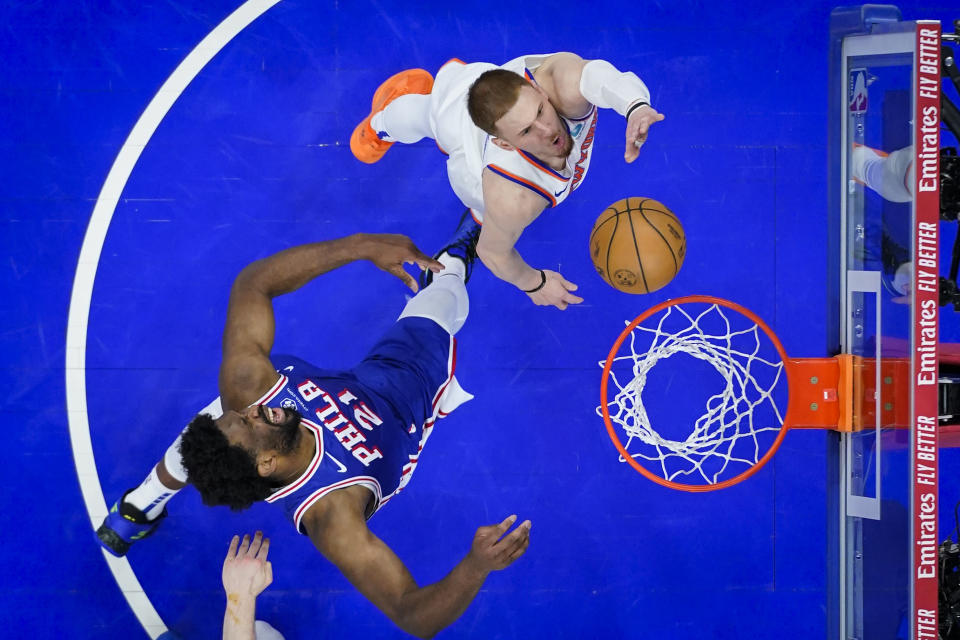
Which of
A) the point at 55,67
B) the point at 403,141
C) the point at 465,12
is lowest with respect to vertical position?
the point at 403,141

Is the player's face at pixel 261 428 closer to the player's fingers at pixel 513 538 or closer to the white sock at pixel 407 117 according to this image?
the player's fingers at pixel 513 538

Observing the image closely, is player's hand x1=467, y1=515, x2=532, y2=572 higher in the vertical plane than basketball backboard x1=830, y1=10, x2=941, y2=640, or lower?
lower

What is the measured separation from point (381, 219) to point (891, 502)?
10.1ft

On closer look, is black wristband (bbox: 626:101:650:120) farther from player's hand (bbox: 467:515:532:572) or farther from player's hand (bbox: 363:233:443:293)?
player's hand (bbox: 467:515:532:572)

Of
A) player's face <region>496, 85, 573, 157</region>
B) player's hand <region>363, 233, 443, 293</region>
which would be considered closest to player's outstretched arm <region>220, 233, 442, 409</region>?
player's hand <region>363, 233, 443, 293</region>

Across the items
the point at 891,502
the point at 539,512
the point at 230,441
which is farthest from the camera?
the point at 539,512

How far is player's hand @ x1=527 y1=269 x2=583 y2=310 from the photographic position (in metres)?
3.82

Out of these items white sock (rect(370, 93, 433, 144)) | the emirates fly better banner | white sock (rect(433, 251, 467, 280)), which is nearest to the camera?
the emirates fly better banner

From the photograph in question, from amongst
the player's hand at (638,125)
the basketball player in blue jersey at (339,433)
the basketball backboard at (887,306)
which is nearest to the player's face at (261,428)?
the basketball player in blue jersey at (339,433)

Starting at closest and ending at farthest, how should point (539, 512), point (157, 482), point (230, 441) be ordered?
1. point (230, 441)
2. point (157, 482)
3. point (539, 512)

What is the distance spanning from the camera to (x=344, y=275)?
436 centimetres

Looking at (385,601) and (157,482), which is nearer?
(385,601)

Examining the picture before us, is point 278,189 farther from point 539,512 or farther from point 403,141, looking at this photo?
point 539,512

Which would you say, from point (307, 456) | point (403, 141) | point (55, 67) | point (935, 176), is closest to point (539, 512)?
point (307, 456)
